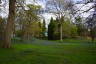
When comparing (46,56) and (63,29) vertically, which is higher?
(63,29)

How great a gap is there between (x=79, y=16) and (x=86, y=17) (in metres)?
0.62

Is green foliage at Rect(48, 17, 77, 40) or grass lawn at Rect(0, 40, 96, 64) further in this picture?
green foliage at Rect(48, 17, 77, 40)

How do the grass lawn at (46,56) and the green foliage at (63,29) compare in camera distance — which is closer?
the grass lawn at (46,56)

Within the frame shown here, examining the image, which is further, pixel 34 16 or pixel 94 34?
pixel 34 16

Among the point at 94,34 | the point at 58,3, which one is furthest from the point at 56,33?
the point at 94,34

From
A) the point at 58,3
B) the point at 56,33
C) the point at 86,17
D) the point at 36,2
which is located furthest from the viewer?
the point at 56,33

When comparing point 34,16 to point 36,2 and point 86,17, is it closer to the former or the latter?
point 36,2

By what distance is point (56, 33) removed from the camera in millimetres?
61062

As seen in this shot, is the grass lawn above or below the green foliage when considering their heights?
below

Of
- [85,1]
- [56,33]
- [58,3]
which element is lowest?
[56,33]

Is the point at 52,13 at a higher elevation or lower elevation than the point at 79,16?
higher

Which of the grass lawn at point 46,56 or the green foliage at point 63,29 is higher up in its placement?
the green foliage at point 63,29

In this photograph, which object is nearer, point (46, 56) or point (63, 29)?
point (46, 56)

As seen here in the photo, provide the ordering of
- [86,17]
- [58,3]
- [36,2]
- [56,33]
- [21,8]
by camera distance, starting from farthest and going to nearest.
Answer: [56,33], [58,3], [36,2], [21,8], [86,17]
